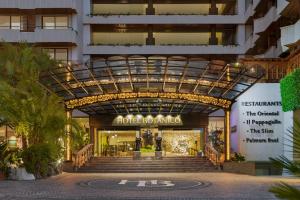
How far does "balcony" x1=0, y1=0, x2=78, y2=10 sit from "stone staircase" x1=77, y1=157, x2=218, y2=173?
18.8 meters

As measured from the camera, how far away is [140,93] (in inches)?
1321

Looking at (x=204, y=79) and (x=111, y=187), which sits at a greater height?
(x=204, y=79)

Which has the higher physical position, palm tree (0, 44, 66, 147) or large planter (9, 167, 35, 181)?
palm tree (0, 44, 66, 147)

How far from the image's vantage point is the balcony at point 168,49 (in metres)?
54.8

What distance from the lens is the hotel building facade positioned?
29812 mm

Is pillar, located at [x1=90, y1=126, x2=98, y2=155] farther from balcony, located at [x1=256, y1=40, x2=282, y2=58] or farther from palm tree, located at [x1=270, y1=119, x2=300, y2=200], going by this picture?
palm tree, located at [x1=270, y1=119, x2=300, y2=200]

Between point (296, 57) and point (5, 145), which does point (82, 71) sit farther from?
point (296, 57)

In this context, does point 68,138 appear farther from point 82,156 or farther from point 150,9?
point 150,9

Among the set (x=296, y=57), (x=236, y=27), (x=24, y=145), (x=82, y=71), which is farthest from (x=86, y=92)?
(x=236, y=27)

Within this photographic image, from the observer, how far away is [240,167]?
102 ft

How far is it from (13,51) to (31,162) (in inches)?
414

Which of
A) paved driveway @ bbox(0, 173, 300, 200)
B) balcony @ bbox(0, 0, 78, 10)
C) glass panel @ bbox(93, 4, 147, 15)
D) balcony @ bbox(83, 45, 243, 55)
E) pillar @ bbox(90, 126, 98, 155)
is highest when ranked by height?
glass panel @ bbox(93, 4, 147, 15)

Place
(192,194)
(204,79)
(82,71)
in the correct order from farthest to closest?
(204,79), (82,71), (192,194)

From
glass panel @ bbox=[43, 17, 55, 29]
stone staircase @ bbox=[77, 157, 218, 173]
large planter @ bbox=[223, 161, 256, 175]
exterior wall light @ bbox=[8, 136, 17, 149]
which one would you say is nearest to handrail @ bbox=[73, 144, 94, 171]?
stone staircase @ bbox=[77, 157, 218, 173]
